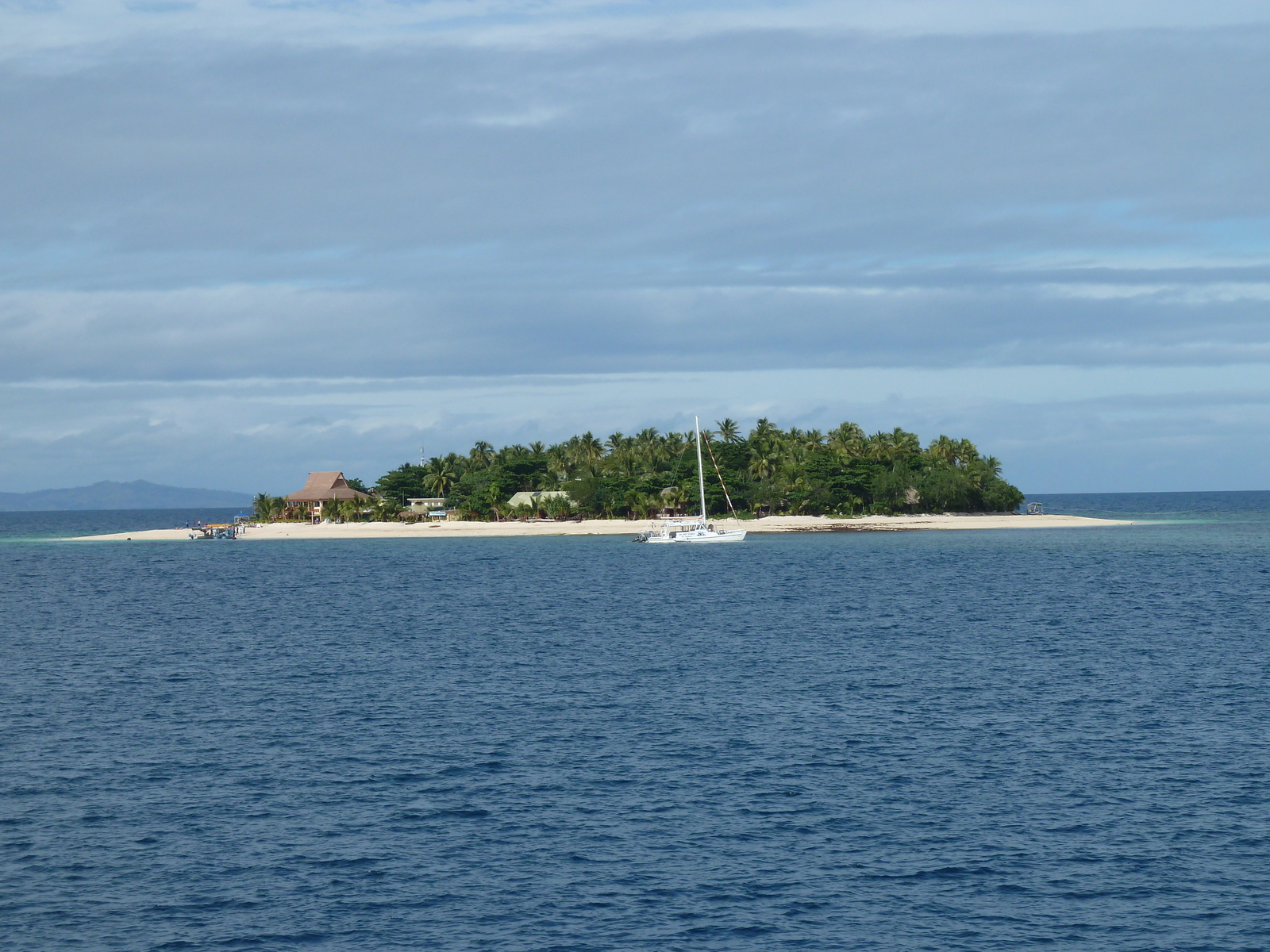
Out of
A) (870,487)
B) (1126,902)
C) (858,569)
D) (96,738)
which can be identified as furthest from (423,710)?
(870,487)

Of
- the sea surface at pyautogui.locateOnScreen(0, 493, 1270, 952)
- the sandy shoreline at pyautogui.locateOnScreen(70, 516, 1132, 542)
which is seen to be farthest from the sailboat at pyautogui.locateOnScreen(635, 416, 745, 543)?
the sea surface at pyautogui.locateOnScreen(0, 493, 1270, 952)

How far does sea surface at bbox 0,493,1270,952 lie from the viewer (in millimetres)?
22359

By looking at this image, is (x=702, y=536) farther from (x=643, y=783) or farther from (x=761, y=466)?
(x=643, y=783)

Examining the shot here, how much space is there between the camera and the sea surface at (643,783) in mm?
22359

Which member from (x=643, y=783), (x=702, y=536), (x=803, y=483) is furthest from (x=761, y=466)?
(x=643, y=783)

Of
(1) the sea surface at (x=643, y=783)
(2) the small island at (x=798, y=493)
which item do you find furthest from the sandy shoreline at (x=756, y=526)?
(1) the sea surface at (x=643, y=783)

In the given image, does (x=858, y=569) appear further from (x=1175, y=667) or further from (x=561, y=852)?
(x=561, y=852)

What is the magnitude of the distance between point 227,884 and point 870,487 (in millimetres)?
167638

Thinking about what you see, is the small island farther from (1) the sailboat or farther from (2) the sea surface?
(2) the sea surface

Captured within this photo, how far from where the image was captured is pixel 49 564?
141000 mm

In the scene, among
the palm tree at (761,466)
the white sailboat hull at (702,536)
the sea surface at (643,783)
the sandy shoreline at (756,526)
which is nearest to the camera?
the sea surface at (643,783)

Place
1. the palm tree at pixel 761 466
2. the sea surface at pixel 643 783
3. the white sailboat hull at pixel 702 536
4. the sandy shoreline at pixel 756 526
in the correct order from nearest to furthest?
the sea surface at pixel 643 783 < the white sailboat hull at pixel 702 536 < the sandy shoreline at pixel 756 526 < the palm tree at pixel 761 466

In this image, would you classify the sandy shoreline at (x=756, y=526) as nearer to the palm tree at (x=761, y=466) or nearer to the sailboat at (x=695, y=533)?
the palm tree at (x=761, y=466)

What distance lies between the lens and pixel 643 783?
31438 mm
